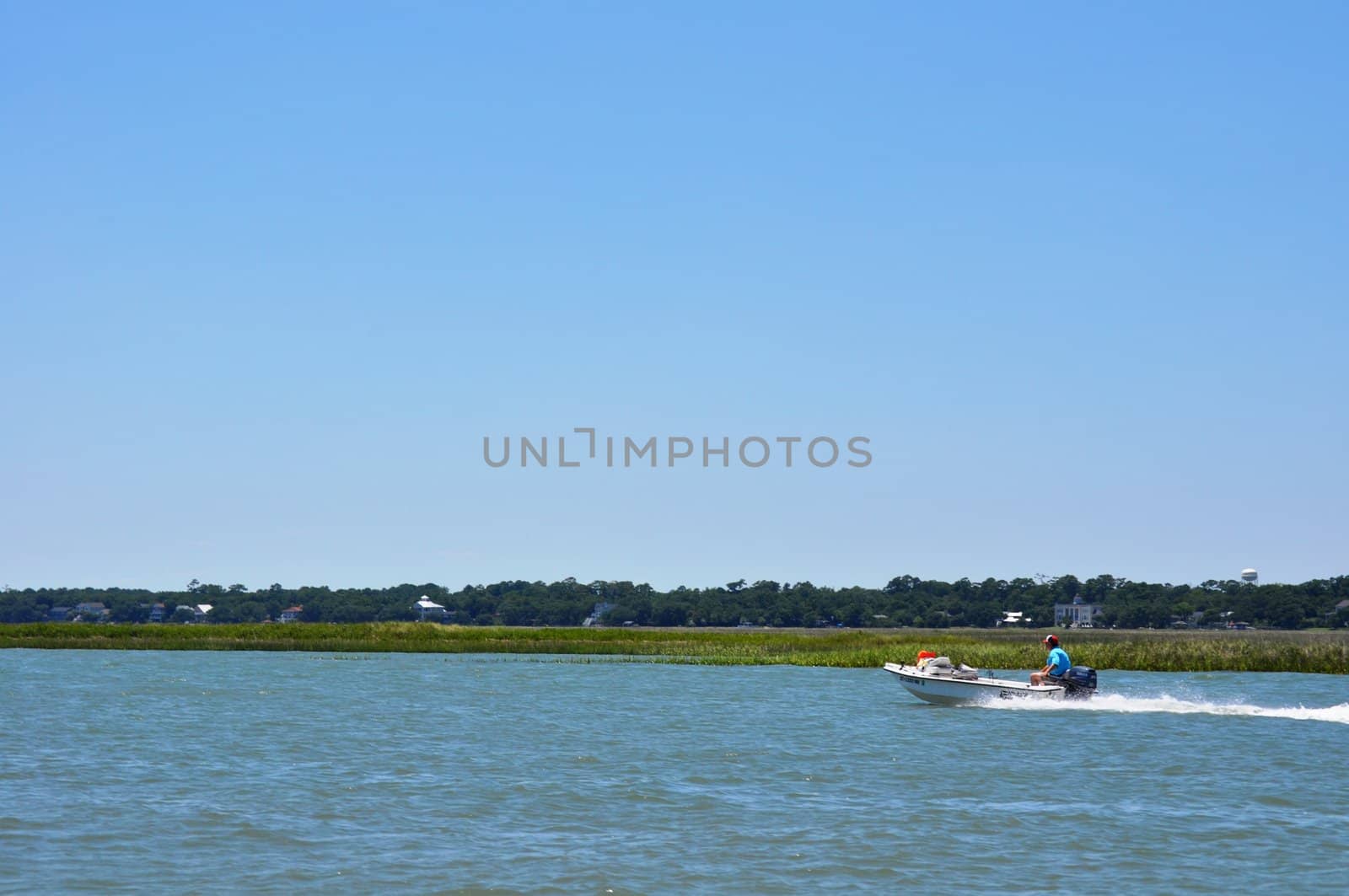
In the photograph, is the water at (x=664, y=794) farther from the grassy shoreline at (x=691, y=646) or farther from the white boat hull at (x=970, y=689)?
the grassy shoreline at (x=691, y=646)

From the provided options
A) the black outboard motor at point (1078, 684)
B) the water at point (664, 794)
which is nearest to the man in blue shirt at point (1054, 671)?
the black outboard motor at point (1078, 684)

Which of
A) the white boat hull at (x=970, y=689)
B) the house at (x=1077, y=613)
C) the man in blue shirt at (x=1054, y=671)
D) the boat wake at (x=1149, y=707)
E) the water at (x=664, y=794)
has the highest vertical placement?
the house at (x=1077, y=613)

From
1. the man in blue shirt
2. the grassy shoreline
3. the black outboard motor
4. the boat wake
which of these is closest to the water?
the boat wake

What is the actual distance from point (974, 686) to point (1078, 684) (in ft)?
10.6

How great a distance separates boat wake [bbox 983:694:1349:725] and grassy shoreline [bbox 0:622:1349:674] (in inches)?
702

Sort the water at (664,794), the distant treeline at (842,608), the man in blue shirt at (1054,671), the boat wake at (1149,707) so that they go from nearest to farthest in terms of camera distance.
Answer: the water at (664,794) → the boat wake at (1149,707) → the man in blue shirt at (1054,671) → the distant treeline at (842,608)

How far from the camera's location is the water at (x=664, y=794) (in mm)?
19172

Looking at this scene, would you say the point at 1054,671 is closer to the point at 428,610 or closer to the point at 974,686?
the point at 974,686

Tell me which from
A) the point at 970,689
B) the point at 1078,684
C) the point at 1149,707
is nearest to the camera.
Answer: the point at 1149,707

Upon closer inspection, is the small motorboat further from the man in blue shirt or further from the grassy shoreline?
the grassy shoreline

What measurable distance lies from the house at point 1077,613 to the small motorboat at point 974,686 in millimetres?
145840

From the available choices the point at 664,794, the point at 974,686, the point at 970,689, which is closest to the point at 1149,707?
the point at 974,686

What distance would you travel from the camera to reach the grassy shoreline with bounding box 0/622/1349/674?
200 ft

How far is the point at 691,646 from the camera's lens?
80.8 metres
